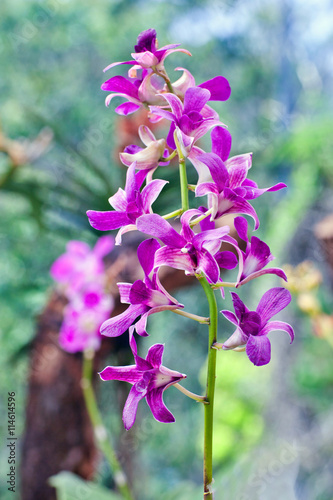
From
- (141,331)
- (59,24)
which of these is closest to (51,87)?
(59,24)

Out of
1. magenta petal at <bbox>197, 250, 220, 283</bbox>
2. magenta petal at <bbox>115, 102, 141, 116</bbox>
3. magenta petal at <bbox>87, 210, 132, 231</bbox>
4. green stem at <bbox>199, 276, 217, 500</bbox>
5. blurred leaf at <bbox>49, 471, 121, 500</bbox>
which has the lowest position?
blurred leaf at <bbox>49, 471, 121, 500</bbox>

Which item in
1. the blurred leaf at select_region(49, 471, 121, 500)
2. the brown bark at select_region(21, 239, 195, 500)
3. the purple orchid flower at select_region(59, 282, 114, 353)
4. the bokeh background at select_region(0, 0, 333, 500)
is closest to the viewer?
the blurred leaf at select_region(49, 471, 121, 500)

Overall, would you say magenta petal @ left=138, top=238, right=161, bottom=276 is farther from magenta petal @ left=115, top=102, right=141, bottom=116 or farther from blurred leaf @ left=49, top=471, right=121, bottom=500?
blurred leaf @ left=49, top=471, right=121, bottom=500

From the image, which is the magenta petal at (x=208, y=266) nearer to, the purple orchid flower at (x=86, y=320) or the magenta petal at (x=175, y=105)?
the magenta petal at (x=175, y=105)

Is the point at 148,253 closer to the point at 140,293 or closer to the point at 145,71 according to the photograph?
the point at 140,293

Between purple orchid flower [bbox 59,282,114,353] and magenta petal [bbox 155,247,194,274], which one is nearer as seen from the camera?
magenta petal [bbox 155,247,194,274]

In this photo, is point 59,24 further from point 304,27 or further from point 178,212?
point 178,212

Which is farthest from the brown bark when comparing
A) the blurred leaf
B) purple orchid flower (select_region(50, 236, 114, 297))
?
the blurred leaf

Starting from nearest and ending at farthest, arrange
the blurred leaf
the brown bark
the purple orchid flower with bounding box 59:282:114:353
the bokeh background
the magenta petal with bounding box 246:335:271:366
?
the magenta petal with bounding box 246:335:271:366, the blurred leaf, the purple orchid flower with bounding box 59:282:114:353, the brown bark, the bokeh background
